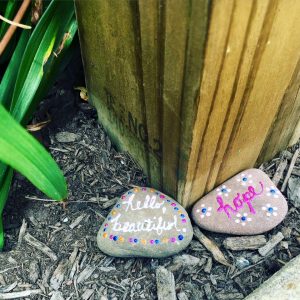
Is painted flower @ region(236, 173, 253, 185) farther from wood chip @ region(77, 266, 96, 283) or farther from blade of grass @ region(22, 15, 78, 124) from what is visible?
blade of grass @ region(22, 15, 78, 124)

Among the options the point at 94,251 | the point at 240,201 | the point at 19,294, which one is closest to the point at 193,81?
the point at 240,201

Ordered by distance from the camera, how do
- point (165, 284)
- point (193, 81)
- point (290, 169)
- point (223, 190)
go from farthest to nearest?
point (290, 169) → point (223, 190) → point (165, 284) → point (193, 81)

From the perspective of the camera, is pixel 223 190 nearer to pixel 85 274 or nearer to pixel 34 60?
pixel 85 274

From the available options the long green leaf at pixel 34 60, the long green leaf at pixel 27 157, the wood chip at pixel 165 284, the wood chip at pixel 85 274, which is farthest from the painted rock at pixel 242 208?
the long green leaf at pixel 34 60

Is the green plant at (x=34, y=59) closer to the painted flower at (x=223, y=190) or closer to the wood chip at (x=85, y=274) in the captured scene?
the wood chip at (x=85, y=274)

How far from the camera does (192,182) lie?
1115 mm

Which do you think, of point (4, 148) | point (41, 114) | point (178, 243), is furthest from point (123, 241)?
point (41, 114)

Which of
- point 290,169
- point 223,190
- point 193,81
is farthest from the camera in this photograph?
point 290,169

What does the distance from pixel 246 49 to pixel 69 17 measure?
0.58m

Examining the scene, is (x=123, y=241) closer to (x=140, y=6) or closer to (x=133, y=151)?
(x=133, y=151)

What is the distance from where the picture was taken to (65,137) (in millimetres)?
1359

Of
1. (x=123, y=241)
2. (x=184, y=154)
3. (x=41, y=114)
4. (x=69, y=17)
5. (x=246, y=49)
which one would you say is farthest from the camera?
(x=41, y=114)

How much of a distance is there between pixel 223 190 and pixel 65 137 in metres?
0.49

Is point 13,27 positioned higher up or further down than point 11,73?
higher up
